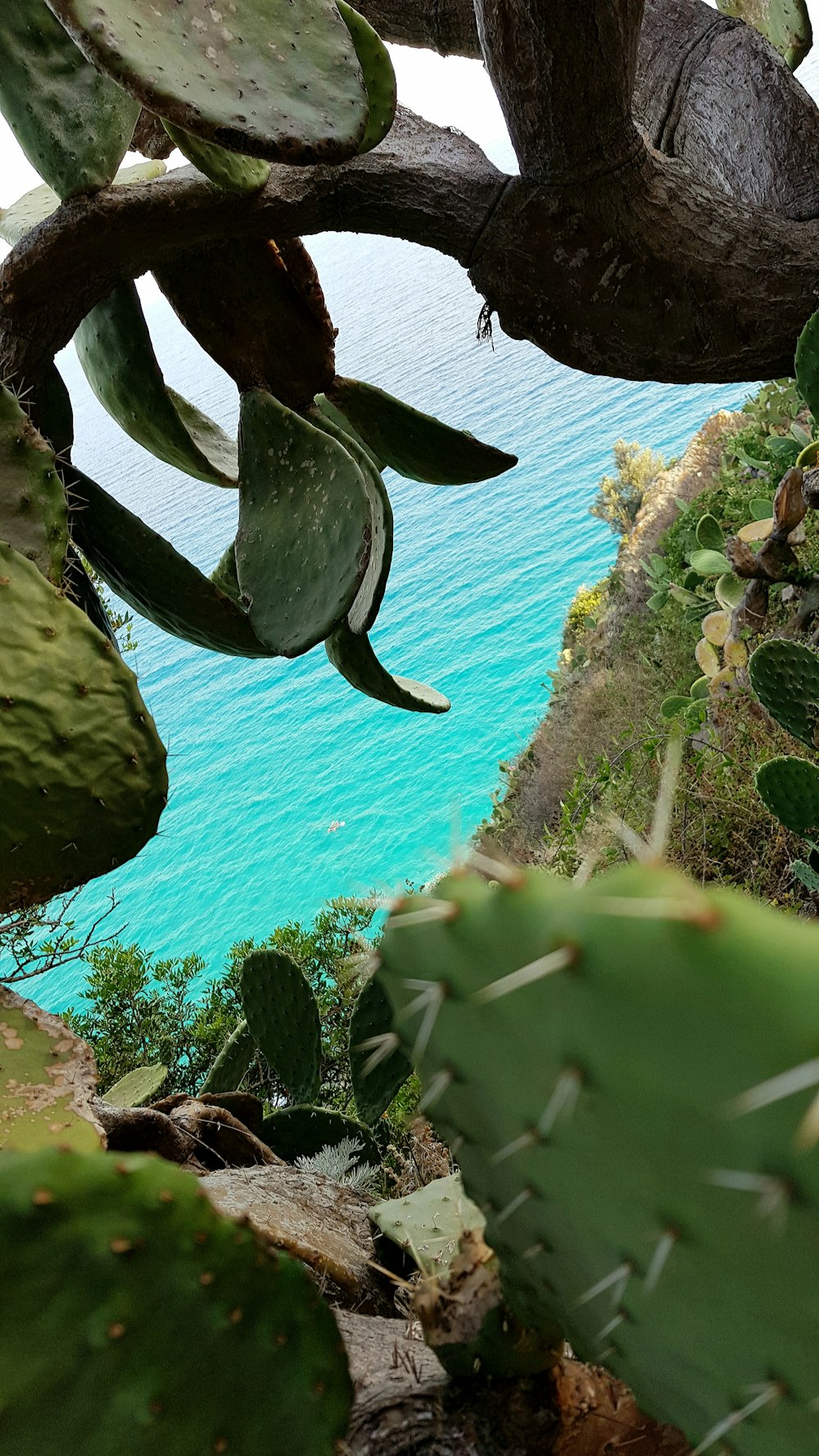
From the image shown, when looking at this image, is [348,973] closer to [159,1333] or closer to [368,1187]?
[159,1333]

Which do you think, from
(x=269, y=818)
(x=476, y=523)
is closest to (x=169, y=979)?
(x=269, y=818)

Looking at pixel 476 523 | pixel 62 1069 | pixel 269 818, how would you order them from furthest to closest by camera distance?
pixel 476 523 → pixel 269 818 → pixel 62 1069

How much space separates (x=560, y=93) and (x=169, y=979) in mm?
4559

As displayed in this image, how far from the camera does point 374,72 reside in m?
0.94

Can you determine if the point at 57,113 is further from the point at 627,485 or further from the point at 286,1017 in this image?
the point at 627,485

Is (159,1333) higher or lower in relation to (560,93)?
lower

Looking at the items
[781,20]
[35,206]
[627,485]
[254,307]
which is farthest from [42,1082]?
[627,485]

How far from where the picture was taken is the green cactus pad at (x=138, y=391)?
1317 millimetres

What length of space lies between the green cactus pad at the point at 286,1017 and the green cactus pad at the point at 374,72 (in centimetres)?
116

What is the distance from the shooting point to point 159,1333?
1.79 ft

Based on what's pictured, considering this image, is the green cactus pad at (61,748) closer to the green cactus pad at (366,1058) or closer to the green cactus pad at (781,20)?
the green cactus pad at (366,1058)

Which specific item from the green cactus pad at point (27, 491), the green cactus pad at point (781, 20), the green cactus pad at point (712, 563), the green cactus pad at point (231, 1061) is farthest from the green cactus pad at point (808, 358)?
the green cactus pad at point (712, 563)

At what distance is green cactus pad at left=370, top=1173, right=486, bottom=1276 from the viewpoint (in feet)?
2.62

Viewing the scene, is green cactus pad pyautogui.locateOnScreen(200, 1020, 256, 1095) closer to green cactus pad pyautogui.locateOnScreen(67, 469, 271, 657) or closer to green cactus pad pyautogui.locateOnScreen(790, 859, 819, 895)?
green cactus pad pyautogui.locateOnScreen(67, 469, 271, 657)
